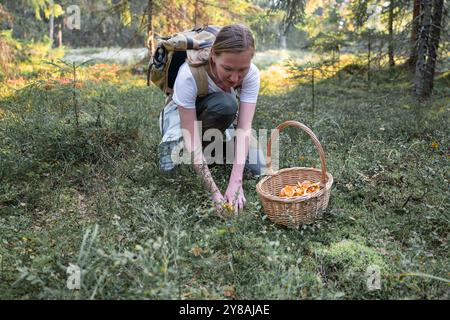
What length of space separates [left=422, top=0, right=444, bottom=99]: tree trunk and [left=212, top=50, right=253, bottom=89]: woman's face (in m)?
4.68

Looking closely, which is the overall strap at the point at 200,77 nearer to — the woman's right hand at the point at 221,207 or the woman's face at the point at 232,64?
the woman's face at the point at 232,64

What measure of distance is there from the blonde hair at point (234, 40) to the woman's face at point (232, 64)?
0.11 ft

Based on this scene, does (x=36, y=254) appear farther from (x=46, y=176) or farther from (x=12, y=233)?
(x=46, y=176)

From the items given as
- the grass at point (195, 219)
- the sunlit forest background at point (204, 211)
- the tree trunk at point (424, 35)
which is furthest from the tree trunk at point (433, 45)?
the grass at point (195, 219)

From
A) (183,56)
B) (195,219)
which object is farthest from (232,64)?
(195,219)

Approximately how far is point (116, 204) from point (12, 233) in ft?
2.66

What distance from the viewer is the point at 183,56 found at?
3.90 metres

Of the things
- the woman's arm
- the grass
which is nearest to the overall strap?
the woman's arm

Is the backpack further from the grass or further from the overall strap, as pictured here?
the grass

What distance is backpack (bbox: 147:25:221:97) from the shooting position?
12.2 ft

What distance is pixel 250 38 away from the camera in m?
3.30

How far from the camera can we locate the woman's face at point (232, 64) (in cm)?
325

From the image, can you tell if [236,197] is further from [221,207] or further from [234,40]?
[234,40]

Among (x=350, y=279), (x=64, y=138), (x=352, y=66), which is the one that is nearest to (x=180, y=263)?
(x=350, y=279)
